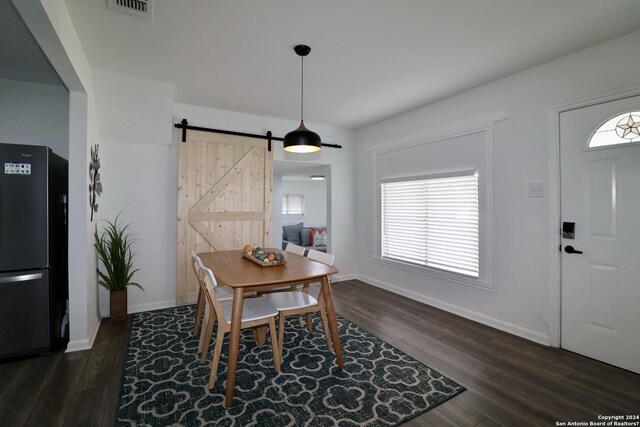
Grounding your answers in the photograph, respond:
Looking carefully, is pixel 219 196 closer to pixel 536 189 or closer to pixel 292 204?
pixel 536 189

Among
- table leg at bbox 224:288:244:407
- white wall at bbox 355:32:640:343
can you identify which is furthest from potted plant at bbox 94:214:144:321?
white wall at bbox 355:32:640:343

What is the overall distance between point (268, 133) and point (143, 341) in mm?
2921

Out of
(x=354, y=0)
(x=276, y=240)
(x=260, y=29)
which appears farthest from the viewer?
(x=276, y=240)

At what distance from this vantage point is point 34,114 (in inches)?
120

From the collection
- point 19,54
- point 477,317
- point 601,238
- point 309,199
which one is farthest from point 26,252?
point 309,199

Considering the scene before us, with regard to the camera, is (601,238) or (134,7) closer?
(134,7)

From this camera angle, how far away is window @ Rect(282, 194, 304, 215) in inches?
332

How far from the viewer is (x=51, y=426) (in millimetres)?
1713

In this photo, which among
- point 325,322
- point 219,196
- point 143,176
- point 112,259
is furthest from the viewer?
point 219,196

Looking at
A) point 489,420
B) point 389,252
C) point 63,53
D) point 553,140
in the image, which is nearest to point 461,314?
point 389,252

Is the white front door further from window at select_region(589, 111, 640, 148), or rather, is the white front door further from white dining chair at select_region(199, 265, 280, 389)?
white dining chair at select_region(199, 265, 280, 389)

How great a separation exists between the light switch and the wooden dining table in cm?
206

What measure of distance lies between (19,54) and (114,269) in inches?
82.7

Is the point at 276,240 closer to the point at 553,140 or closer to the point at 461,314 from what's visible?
the point at 461,314
